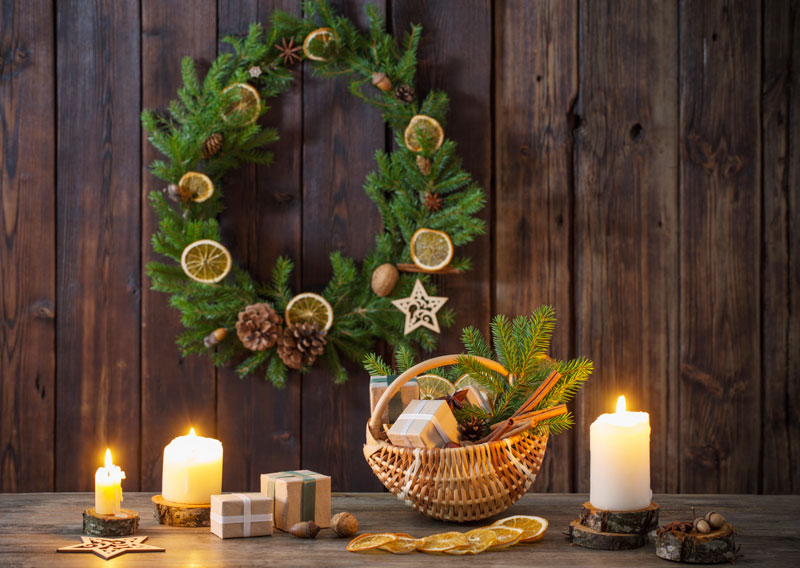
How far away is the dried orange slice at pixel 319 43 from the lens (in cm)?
167

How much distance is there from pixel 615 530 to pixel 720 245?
0.98m

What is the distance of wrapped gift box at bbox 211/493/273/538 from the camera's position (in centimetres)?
100

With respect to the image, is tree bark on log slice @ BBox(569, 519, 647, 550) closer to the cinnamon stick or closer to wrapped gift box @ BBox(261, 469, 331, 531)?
the cinnamon stick

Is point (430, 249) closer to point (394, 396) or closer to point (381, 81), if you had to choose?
point (381, 81)

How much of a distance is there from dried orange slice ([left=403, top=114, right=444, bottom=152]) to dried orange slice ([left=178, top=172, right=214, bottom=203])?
1.49 ft

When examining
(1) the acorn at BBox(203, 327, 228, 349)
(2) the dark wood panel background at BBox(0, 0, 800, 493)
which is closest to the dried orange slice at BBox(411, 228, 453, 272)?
(2) the dark wood panel background at BBox(0, 0, 800, 493)

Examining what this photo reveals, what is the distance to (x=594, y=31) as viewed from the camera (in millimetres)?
1743

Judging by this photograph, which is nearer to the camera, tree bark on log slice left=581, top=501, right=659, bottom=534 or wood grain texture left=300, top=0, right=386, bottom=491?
tree bark on log slice left=581, top=501, right=659, bottom=534

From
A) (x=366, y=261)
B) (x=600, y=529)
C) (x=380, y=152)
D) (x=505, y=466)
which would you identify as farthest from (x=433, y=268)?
(x=600, y=529)

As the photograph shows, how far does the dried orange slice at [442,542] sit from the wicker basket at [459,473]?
0.05 metres

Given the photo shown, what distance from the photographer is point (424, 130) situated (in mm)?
1630

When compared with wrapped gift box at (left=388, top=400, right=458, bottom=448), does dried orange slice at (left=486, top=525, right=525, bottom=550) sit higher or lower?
lower

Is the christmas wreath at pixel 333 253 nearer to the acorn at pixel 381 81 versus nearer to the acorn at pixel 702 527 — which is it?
the acorn at pixel 381 81

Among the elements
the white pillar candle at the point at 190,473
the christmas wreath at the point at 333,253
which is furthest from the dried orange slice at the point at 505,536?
the christmas wreath at the point at 333,253
